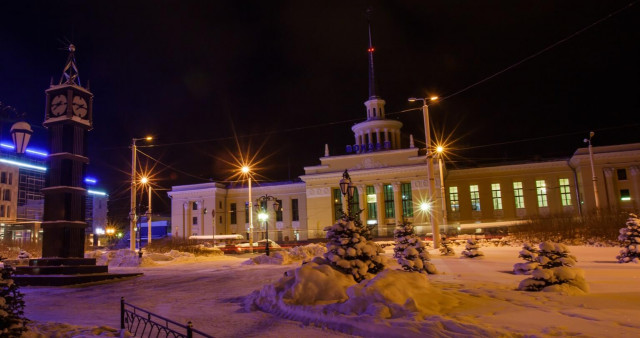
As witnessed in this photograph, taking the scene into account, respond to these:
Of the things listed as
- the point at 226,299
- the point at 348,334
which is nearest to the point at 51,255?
Answer: the point at 226,299

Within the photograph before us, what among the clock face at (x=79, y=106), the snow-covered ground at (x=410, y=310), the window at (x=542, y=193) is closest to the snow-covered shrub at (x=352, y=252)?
the snow-covered ground at (x=410, y=310)

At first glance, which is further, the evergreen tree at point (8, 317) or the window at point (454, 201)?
the window at point (454, 201)

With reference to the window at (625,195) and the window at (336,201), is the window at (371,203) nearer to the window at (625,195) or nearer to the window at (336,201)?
the window at (336,201)

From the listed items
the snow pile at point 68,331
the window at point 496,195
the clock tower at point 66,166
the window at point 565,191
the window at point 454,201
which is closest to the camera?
the snow pile at point 68,331

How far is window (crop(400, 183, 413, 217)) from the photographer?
190 feet

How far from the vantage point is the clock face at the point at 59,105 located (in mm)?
17688

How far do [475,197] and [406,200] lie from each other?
959 cm

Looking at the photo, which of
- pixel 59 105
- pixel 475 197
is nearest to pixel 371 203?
pixel 475 197

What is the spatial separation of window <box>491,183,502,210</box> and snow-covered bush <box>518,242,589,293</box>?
167 ft

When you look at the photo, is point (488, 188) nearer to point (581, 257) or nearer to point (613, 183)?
point (613, 183)

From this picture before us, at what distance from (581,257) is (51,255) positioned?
21.1 m

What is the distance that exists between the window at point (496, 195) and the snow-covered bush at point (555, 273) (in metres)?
50.8

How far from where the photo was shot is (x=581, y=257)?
18.6 meters

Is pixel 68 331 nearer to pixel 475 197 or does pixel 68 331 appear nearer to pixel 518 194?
pixel 475 197
